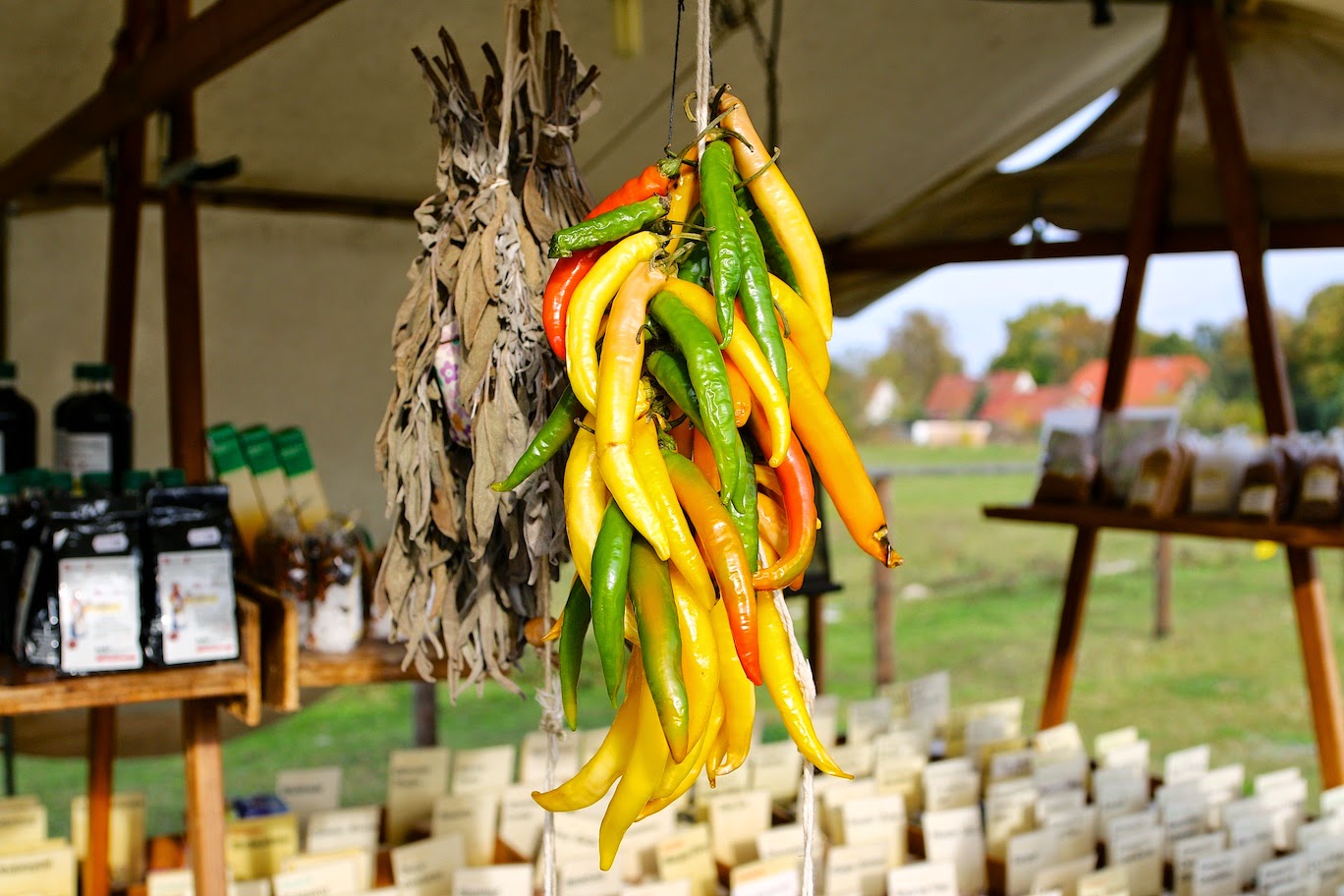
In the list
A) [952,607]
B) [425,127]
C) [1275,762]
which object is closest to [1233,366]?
[952,607]

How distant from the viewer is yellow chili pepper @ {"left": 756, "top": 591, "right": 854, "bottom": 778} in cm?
73

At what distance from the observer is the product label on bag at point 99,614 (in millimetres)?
1375

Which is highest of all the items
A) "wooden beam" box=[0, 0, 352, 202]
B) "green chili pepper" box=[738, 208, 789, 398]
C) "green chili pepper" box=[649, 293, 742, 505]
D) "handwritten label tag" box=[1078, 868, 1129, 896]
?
"wooden beam" box=[0, 0, 352, 202]

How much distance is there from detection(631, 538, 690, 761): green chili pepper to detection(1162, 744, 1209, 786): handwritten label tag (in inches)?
68.4

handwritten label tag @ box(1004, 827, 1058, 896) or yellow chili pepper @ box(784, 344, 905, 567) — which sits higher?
yellow chili pepper @ box(784, 344, 905, 567)

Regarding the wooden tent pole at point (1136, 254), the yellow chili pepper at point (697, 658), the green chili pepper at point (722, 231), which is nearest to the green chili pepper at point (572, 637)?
the yellow chili pepper at point (697, 658)

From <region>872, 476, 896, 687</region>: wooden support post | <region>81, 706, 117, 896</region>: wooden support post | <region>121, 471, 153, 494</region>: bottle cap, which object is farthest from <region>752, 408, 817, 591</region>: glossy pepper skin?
<region>872, 476, 896, 687</region>: wooden support post

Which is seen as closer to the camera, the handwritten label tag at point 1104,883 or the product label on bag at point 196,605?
the product label on bag at point 196,605

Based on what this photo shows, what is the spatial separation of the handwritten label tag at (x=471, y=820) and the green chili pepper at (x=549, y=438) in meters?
1.19

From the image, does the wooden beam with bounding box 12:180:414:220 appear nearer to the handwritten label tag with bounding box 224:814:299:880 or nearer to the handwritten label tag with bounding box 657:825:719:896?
the handwritten label tag with bounding box 224:814:299:880

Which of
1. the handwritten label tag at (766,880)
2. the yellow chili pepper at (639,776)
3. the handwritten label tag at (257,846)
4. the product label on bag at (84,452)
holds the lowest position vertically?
the handwritten label tag at (766,880)

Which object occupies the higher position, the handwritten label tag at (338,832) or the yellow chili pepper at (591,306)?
the yellow chili pepper at (591,306)

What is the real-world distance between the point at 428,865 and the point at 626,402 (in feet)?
3.90

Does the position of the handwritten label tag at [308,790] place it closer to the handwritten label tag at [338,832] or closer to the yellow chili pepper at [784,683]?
the handwritten label tag at [338,832]
